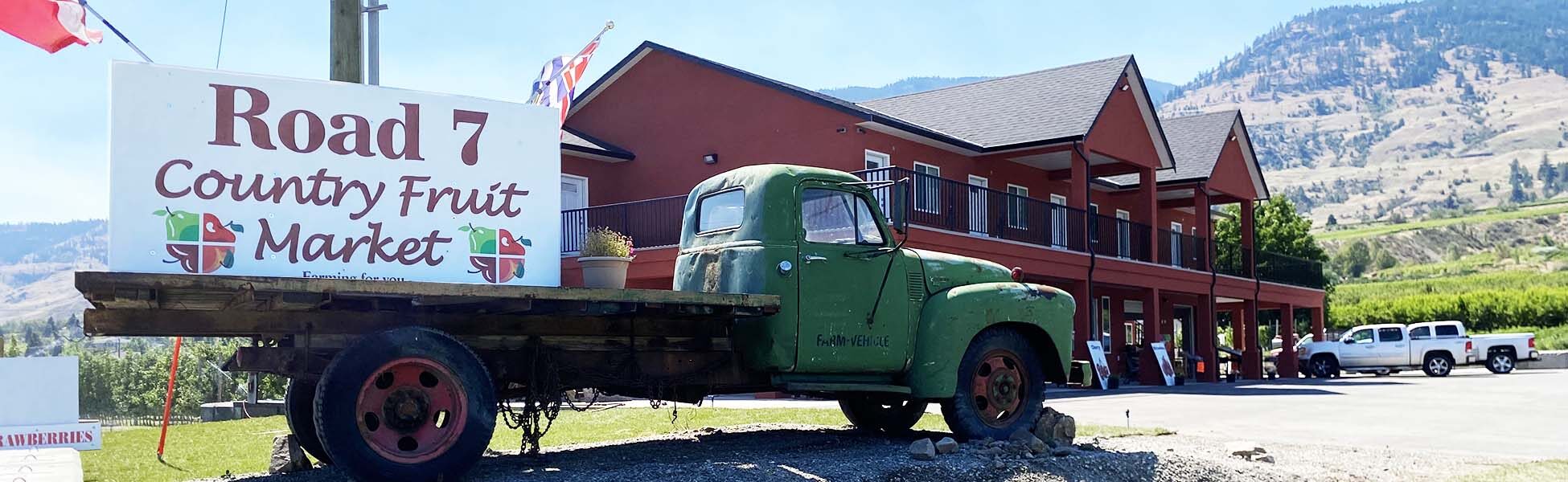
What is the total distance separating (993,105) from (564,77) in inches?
592

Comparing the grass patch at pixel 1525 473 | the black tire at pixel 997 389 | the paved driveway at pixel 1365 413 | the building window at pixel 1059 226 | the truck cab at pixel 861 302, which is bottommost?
the paved driveway at pixel 1365 413

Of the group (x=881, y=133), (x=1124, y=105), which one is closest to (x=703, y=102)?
(x=881, y=133)

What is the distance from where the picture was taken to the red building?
2466 cm

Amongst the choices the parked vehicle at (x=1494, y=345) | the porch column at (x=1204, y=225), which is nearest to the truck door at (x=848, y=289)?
the porch column at (x=1204, y=225)

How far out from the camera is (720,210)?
1108cm

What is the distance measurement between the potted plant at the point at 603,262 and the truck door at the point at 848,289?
1416mm

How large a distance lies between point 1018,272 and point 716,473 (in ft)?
12.9

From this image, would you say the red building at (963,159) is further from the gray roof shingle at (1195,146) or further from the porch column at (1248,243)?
the porch column at (1248,243)

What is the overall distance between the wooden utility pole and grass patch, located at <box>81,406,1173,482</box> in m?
3.45

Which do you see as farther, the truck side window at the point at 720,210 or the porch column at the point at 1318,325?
the porch column at the point at 1318,325

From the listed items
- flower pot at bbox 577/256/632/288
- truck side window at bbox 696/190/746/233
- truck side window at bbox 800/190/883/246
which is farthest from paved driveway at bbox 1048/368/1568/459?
flower pot at bbox 577/256/632/288

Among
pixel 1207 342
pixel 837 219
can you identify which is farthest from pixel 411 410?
pixel 1207 342

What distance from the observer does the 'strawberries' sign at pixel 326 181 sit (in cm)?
775

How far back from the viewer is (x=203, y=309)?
26.6 ft
